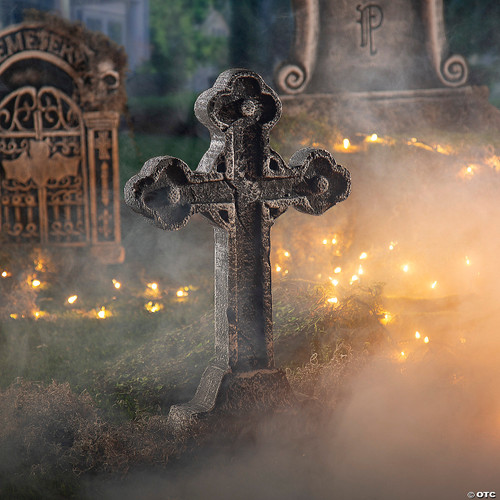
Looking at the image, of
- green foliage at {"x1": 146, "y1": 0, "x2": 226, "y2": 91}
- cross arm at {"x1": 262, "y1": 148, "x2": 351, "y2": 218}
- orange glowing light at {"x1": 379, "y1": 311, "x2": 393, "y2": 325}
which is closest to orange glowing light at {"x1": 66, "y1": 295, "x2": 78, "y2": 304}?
orange glowing light at {"x1": 379, "y1": 311, "x2": 393, "y2": 325}

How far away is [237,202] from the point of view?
12.7ft

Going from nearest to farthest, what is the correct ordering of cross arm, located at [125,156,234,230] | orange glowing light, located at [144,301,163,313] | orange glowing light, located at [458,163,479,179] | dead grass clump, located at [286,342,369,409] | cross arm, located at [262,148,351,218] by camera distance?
cross arm, located at [125,156,234,230]
cross arm, located at [262,148,351,218]
dead grass clump, located at [286,342,369,409]
orange glowing light, located at [144,301,163,313]
orange glowing light, located at [458,163,479,179]

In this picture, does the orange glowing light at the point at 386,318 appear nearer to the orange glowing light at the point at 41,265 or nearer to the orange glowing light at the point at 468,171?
the orange glowing light at the point at 468,171

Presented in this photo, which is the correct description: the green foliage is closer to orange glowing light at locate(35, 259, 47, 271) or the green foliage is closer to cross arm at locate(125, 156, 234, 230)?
orange glowing light at locate(35, 259, 47, 271)

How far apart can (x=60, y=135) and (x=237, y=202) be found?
3912 millimetres

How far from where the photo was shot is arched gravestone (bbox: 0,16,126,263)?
23.0 feet

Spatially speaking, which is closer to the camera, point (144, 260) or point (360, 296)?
point (360, 296)

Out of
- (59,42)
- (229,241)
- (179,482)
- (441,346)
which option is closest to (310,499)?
(179,482)

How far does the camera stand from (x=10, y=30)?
6.89 metres

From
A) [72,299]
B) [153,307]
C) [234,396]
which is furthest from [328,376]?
[72,299]

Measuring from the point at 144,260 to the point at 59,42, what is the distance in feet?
7.92

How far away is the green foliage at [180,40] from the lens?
A: 8.84m

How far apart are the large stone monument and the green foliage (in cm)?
201

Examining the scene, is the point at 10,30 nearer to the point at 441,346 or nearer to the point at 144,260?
the point at 144,260
